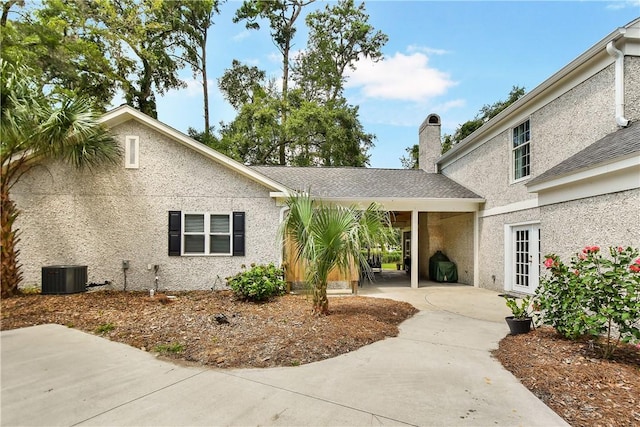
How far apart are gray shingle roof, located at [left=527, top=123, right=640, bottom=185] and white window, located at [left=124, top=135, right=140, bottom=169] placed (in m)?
10.2

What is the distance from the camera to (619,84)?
6934 millimetres

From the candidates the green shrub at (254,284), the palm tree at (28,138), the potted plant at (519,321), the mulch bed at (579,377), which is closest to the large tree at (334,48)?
the palm tree at (28,138)

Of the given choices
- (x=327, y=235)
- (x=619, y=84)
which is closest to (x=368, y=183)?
(x=327, y=235)

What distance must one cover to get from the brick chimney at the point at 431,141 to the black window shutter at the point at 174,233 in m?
12.3

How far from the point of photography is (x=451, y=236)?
1471 cm

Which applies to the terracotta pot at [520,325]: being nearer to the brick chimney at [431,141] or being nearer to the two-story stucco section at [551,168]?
the two-story stucco section at [551,168]

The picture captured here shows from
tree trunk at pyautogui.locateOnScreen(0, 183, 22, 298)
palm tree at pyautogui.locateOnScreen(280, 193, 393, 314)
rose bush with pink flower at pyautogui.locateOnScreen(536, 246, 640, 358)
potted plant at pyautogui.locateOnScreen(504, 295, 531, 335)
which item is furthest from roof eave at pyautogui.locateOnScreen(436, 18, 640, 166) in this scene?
tree trunk at pyautogui.locateOnScreen(0, 183, 22, 298)

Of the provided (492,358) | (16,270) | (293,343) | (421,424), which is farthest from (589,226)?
(16,270)

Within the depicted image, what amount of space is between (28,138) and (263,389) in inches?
329

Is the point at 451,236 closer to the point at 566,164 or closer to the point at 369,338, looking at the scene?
the point at 566,164

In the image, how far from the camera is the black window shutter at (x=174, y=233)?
9.64m

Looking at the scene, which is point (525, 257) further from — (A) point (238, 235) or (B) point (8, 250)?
(B) point (8, 250)

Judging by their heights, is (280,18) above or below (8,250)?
above

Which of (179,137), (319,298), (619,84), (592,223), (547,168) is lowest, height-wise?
(319,298)
